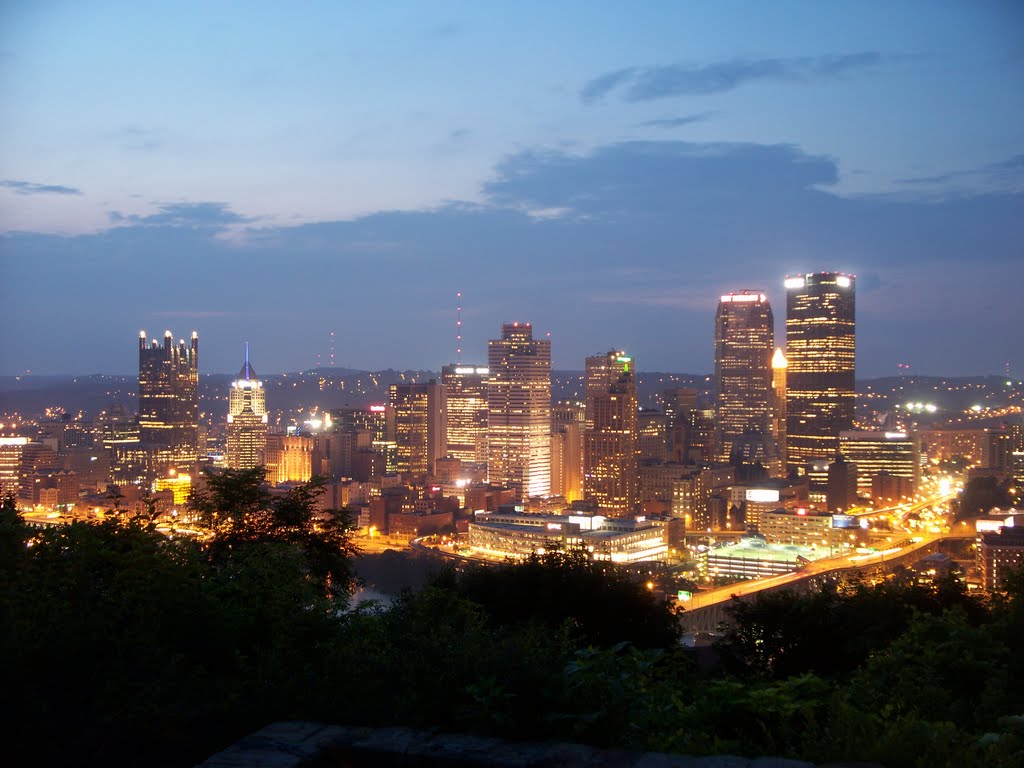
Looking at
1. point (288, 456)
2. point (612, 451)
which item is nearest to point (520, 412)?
point (612, 451)

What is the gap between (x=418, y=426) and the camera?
57844 mm

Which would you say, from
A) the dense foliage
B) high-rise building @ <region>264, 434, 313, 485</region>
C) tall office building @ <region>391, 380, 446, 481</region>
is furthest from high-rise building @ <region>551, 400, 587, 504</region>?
the dense foliage

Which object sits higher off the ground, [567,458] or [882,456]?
[882,456]

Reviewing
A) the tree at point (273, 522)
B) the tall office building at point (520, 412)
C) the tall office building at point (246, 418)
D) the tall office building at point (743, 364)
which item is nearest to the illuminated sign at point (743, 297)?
the tall office building at point (743, 364)

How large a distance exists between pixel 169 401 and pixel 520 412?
65.5 feet

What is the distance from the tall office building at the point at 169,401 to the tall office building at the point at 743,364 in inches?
1283

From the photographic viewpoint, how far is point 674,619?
712 cm

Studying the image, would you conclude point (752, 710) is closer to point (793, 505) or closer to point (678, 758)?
point (678, 758)

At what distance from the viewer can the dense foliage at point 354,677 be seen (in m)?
2.50

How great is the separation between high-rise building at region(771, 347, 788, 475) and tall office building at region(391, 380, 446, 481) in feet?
68.1

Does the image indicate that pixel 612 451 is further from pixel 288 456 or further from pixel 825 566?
pixel 825 566

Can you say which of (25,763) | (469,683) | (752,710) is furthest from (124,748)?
(752,710)

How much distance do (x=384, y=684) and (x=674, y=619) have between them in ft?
15.1

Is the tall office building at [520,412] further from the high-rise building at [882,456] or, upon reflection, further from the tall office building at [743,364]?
the high-rise building at [882,456]
